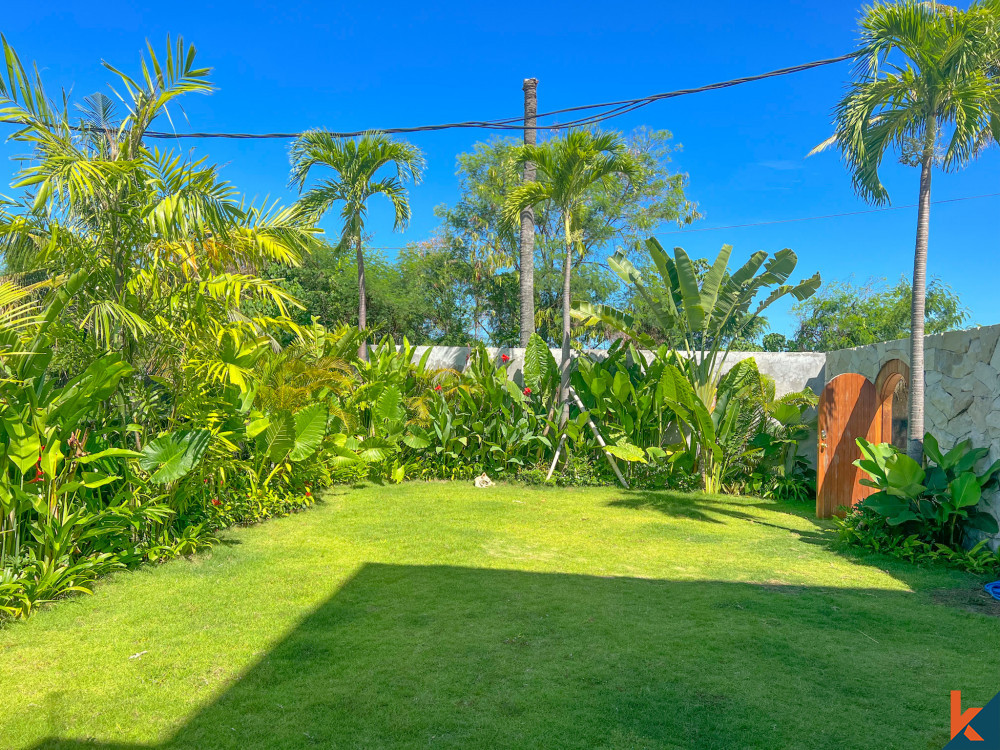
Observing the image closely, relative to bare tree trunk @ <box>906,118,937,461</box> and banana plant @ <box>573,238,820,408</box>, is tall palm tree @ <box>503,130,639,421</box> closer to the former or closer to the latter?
banana plant @ <box>573,238,820,408</box>

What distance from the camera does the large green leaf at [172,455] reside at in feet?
15.6

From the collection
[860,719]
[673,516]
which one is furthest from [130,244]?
[673,516]

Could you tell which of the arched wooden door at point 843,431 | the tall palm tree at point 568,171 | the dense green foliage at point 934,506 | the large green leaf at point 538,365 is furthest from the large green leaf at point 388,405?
the dense green foliage at point 934,506

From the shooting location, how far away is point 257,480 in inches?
261

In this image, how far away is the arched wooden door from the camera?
7.34 metres

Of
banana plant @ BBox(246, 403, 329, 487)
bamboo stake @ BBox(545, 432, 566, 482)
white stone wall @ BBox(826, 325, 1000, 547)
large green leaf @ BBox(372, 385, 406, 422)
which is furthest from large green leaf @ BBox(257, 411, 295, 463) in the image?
white stone wall @ BBox(826, 325, 1000, 547)

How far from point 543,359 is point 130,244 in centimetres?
581

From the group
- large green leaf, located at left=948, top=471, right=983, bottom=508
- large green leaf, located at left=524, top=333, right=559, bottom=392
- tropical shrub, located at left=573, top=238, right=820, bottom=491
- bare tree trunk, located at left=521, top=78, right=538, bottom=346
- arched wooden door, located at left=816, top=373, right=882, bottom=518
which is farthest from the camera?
bare tree trunk, located at left=521, top=78, right=538, bottom=346

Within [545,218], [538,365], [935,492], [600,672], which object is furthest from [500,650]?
[545,218]

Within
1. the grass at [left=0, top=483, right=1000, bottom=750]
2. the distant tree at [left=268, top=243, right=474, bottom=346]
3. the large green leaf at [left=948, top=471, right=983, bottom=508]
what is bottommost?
the grass at [left=0, top=483, right=1000, bottom=750]

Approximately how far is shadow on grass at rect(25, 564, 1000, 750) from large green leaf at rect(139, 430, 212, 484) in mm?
1550

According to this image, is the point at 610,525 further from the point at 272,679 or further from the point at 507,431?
the point at 272,679

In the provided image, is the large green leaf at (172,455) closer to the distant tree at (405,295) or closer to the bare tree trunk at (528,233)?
the bare tree trunk at (528,233)

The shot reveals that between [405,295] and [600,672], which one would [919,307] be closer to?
[600,672]
